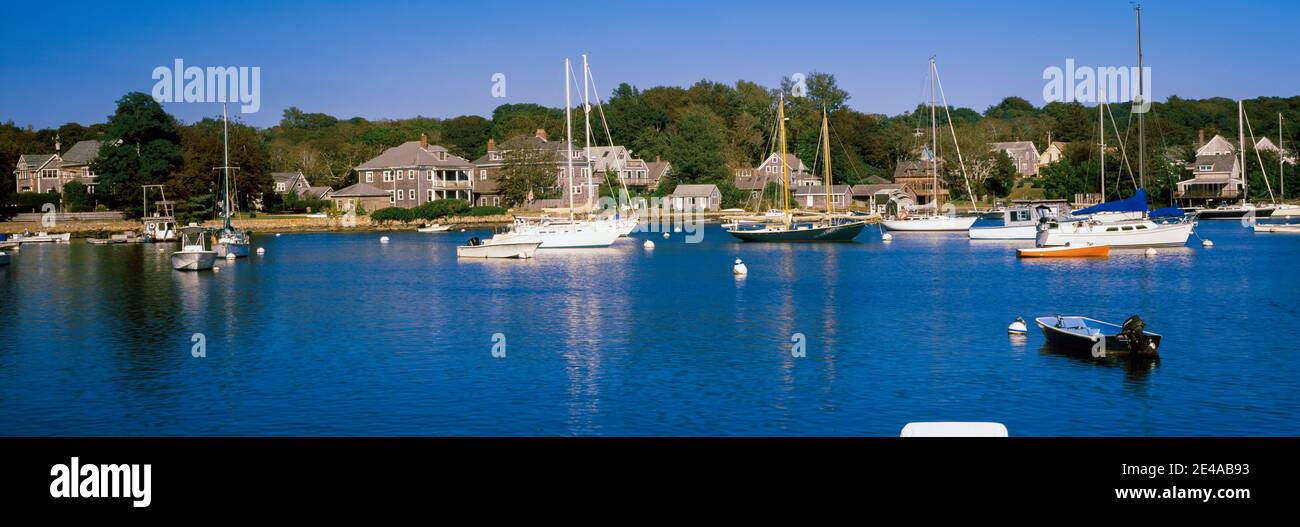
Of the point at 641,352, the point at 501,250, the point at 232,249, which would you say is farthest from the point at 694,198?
the point at 641,352

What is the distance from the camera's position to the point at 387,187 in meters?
132

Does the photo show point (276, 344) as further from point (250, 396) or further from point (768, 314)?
point (768, 314)

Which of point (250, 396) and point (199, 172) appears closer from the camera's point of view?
point (250, 396)

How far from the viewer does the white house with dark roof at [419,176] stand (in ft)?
429

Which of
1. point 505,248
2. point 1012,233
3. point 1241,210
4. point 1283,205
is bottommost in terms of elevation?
point 505,248

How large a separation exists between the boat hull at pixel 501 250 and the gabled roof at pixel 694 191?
7059 centimetres

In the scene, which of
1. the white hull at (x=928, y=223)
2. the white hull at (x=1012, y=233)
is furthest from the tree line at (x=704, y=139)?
the white hull at (x=1012, y=233)

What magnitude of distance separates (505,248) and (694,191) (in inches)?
2870

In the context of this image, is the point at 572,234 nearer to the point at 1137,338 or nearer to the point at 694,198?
the point at 1137,338

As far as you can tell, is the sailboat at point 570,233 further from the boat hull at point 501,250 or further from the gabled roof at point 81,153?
the gabled roof at point 81,153

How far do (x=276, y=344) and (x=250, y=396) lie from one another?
8483 mm

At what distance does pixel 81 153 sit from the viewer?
132 metres

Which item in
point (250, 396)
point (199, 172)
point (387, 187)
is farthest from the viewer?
point (387, 187)
